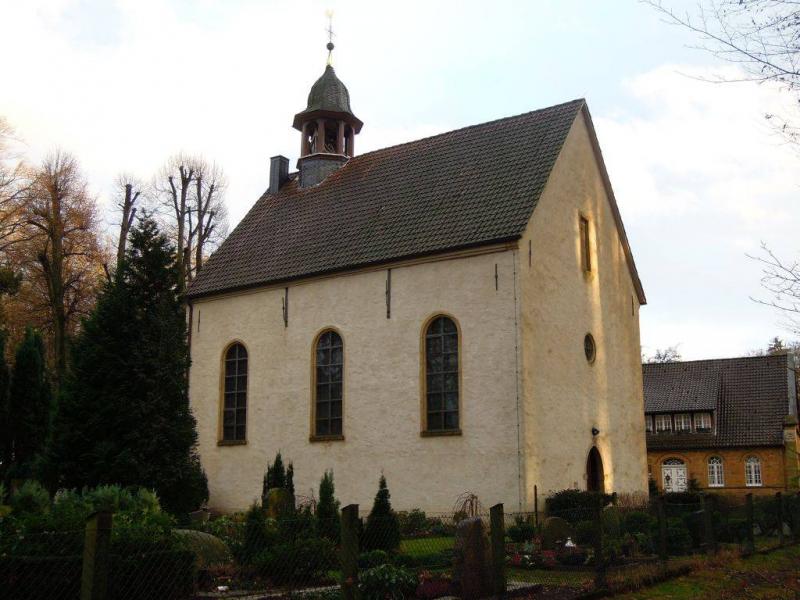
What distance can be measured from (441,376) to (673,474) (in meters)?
24.8

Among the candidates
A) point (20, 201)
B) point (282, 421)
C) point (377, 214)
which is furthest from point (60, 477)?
point (20, 201)

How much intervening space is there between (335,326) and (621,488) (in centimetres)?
858

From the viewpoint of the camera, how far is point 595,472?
20828mm

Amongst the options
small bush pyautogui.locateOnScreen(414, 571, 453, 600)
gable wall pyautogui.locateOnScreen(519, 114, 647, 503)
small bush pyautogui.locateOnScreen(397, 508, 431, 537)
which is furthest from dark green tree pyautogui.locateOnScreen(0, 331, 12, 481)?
small bush pyautogui.locateOnScreen(414, 571, 453, 600)

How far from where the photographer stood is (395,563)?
11742 millimetres

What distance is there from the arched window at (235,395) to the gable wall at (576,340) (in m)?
8.38

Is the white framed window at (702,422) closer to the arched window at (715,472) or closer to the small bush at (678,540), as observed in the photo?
the arched window at (715,472)

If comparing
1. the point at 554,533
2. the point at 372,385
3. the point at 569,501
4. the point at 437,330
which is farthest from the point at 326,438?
the point at 554,533

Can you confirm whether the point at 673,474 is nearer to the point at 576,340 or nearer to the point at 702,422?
the point at 702,422

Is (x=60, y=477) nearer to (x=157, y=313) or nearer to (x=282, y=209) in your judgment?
(x=157, y=313)

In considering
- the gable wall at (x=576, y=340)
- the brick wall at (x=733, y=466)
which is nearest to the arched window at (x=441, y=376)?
the gable wall at (x=576, y=340)

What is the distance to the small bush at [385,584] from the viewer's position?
30.5ft

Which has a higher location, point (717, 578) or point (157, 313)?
point (157, 313)

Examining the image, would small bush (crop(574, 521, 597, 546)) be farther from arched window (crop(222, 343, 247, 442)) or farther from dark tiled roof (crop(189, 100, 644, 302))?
arched window (crop(222, 343, 247, 442))
